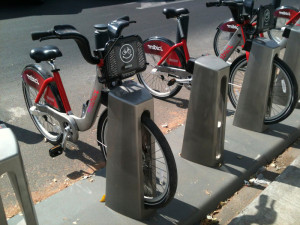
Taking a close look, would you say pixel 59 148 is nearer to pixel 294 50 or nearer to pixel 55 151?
pixel 55 151

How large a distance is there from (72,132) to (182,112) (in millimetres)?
1772

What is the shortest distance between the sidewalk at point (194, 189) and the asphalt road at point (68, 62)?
0.39 metres

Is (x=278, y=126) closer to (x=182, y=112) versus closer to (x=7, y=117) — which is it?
(x=182, y=112)

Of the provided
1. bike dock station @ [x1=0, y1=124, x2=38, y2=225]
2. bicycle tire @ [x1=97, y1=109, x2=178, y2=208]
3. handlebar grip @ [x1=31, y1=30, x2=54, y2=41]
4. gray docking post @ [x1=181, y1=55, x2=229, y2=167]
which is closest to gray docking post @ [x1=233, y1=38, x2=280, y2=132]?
gray docking post @ [x1=181, y1=55, x2=229, y2=167]

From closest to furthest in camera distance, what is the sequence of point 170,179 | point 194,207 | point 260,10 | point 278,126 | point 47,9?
1. point 170,179
2. point 194,207
3. point 260,10
4. point 278,126
5. point 47,9

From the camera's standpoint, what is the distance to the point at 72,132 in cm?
332

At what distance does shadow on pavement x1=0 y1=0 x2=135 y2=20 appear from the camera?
419 inches

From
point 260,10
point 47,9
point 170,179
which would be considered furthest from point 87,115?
point 47,9

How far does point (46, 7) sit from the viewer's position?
11.6 m

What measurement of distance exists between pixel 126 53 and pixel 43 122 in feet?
7.20

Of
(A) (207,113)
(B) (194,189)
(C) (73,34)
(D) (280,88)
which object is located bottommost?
(B) (194,189)

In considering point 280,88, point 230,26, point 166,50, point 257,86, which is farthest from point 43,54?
point 230,26

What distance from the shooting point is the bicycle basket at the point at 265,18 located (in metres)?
3.62

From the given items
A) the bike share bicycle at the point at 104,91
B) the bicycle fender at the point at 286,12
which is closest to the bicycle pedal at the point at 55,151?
the bike share bicycle at the point at 104,91
